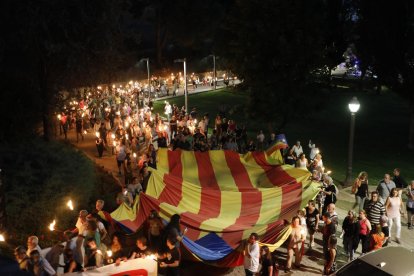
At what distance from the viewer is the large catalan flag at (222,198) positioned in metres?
10.5

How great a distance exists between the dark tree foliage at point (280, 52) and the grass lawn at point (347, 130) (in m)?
1.83

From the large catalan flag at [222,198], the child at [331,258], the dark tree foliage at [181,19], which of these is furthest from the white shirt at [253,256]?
the dark tree foliage at [181,19]

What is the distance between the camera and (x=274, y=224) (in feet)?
36.1

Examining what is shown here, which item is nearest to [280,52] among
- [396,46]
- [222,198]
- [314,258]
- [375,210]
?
[396,46]

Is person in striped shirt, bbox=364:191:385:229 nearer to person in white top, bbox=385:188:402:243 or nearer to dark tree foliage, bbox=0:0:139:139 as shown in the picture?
person in white top, bbox=385:188:402:243

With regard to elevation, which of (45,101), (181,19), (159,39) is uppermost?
(181,19)

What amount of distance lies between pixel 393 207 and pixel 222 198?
197 inches

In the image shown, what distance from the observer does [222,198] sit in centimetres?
1144

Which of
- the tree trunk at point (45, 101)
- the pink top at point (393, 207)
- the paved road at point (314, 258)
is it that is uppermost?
the tree trunk at point (45, 101)

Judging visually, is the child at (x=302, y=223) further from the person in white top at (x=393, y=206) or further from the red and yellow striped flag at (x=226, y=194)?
the person in white top at (x=393, y=206)

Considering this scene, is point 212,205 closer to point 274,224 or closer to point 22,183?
point 274,224

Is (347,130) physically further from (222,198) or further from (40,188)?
(40,188)

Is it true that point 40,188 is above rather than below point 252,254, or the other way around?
above

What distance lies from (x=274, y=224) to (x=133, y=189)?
3956mm
